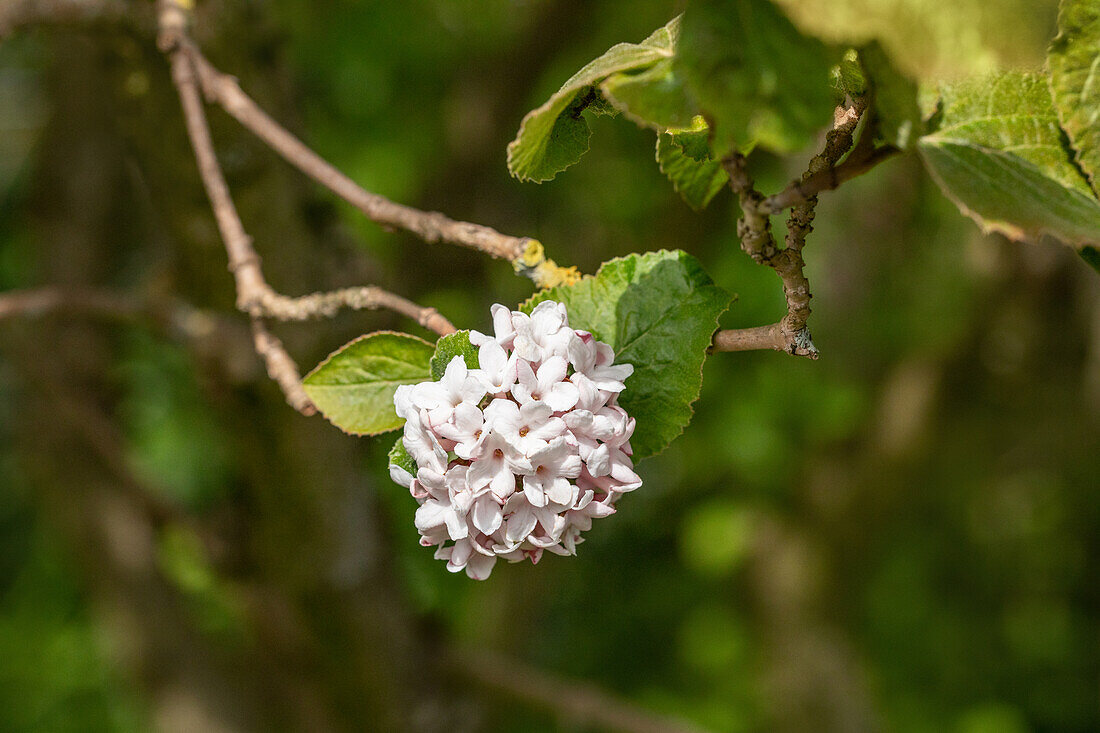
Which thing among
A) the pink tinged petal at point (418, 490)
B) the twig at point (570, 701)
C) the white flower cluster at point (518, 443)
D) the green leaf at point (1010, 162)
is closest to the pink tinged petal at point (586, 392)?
the white flower cluster at point (518, 443)

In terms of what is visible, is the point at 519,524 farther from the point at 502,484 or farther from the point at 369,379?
the point at 369,379

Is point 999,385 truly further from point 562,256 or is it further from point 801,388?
point 562,256

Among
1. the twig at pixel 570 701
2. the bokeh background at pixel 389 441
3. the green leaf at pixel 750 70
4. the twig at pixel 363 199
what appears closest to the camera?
the green leaf at pixel 750 70

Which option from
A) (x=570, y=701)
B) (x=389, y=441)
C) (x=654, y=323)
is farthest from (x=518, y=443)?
(x=570, y=701)

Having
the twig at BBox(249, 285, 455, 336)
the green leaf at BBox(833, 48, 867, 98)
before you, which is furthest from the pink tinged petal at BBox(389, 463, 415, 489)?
the green leaf at BBox(833, 48, 867, 98)

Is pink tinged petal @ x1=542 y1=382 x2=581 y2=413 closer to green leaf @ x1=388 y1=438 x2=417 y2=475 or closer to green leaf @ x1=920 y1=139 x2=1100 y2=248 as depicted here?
green leaf @ x1=388 y1=438 x2=417 y2=475

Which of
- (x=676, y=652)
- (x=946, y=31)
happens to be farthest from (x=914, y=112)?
(x=676, y=652)

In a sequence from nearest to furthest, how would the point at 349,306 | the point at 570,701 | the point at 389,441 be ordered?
1. the point at 349,306
2. the point at 389,441
3. the point at 570,701

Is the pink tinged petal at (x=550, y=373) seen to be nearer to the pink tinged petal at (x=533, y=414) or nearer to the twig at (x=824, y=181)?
the pink tinged petal at (x=533, y=414)
